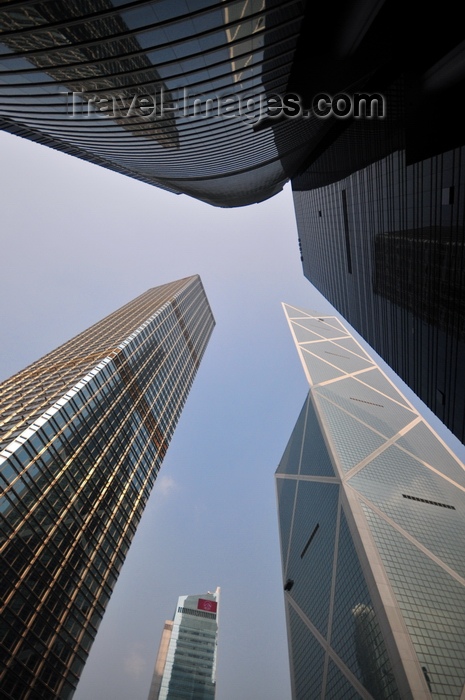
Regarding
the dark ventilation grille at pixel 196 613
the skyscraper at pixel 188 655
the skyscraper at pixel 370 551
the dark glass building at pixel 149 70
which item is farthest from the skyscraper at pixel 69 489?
the dark ventilation grille at pixel 196 613

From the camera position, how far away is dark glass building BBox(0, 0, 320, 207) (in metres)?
16.8

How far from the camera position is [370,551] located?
45.8 meters

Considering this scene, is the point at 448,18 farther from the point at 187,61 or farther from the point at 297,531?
the point at 297,531

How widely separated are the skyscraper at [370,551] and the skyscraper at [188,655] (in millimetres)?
55933

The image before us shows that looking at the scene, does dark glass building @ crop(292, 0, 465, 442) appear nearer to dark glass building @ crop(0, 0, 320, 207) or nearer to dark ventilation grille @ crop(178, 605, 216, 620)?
dark glass building @ crop(0, 0, 320, 207)

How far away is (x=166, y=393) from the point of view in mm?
86625

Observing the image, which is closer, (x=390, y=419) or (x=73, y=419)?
(x=73, y=419)

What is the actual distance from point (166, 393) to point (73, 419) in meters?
39.1

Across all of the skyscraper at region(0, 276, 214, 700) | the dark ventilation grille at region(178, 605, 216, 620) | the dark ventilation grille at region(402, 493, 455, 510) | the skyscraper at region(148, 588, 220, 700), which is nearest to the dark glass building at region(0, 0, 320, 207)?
the skyscraper at region(0, 276, 214, 700)

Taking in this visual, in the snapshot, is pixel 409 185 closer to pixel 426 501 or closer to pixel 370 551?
pixel 370 551

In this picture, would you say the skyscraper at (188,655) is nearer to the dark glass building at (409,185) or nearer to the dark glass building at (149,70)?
the dark glass building at (409,185)

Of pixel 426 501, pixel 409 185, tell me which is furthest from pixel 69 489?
pixel 426 501

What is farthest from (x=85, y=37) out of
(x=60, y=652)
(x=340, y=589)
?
(x=340, y=589)

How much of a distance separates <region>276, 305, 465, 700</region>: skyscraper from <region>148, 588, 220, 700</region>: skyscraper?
5593cm
